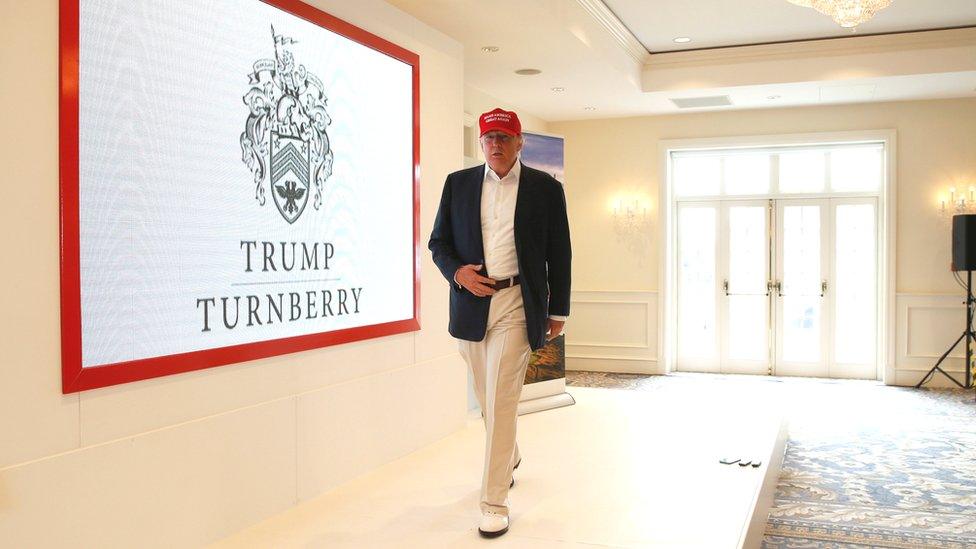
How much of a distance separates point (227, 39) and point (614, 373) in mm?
6566

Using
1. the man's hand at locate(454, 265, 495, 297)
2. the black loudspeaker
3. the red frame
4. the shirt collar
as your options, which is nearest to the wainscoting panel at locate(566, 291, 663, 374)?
the black loudspeaker

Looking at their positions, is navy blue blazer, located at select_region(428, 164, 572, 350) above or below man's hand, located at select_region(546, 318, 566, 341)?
above

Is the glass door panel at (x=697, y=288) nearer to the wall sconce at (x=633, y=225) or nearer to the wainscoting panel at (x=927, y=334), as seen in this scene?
the wall sconce at (x=633, y=225)

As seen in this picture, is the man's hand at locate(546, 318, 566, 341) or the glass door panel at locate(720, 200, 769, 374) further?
the glass door panel at locate(720, 200, 769, 374)

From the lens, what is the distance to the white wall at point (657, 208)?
7.82m

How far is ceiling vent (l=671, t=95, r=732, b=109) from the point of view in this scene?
7.69 m

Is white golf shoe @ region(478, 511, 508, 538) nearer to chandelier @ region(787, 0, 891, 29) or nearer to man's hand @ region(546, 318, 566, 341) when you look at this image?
man's hand @ region(546, 318, 566, 341)

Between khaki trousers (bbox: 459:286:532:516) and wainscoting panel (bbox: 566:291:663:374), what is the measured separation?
5928mm

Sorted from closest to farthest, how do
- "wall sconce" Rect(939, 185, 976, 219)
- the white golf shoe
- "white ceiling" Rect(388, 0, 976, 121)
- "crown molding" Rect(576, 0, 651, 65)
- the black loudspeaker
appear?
1. the white golf shoe
2. "white ceiling" Rect(388, 0, 976, 121)
3. "crown molding" Rect(576, 0, 651, 65)
4. the black loudspeaker
5. "wall sconce" Rect(939, 185, 976, 219)

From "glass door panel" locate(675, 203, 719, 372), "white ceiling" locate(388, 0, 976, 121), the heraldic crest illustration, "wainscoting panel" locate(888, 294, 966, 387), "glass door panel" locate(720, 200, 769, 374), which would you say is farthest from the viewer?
"glass door panel" locate(675, 203, 719, 372)

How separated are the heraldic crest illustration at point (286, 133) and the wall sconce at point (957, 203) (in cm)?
658

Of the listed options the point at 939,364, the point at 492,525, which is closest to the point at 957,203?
the point at 939,364

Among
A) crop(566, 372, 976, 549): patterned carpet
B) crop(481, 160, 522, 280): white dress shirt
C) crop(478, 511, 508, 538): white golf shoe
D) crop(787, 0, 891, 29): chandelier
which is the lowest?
crop(566, 372, 976, 549): patterned carpet

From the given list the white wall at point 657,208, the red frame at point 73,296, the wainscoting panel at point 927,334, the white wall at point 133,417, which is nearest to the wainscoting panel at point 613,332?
the white wall at point 657,208
